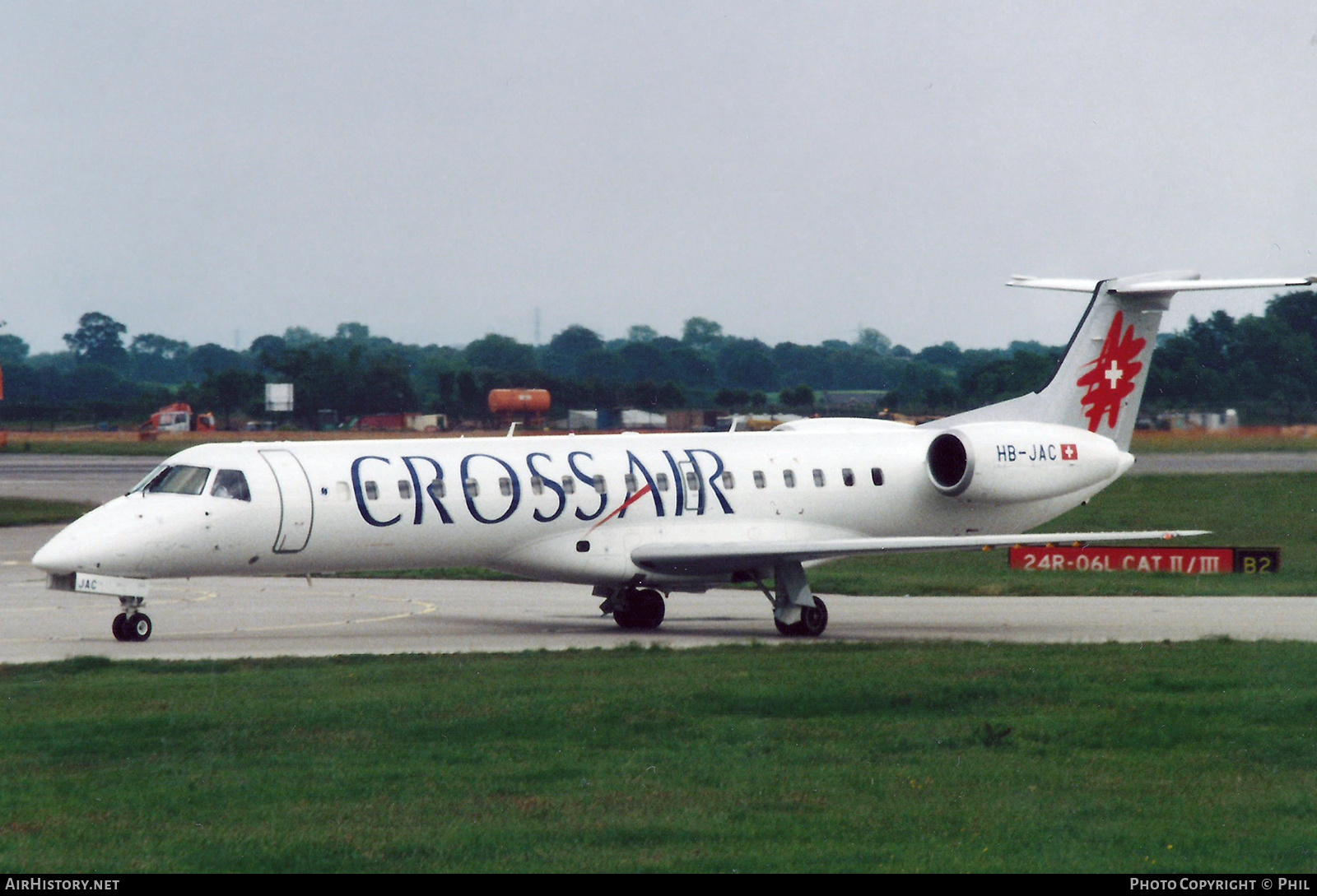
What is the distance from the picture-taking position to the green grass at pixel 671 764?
1038 centimetres

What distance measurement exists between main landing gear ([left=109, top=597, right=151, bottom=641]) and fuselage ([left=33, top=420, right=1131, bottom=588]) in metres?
0.71

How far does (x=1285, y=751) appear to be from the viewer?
13648mm

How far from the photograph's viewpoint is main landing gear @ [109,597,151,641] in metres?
22.7

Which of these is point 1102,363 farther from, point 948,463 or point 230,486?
point 230,486

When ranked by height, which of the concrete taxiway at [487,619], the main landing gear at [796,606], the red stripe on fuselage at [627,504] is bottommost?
the concrete taxiway at [487,619]

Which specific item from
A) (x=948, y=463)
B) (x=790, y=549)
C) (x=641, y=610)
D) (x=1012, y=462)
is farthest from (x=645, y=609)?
(x=1012, y=462)

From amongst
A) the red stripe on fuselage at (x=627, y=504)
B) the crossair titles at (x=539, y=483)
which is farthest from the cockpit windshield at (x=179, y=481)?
the red stripe on fuselage at (x=627, y=504)

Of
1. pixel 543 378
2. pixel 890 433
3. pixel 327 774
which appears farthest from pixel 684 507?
pixel 543 378

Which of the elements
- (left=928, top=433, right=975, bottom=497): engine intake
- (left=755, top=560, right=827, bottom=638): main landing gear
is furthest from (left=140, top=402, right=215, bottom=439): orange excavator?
(left=755, top=560, right=827, bottom=638): main landing gear

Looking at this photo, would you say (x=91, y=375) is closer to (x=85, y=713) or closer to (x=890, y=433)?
(x=890, y=433)

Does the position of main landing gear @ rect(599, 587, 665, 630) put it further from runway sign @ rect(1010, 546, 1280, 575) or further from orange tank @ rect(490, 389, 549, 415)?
orange tank @ rect(490, 389, 549, 415)

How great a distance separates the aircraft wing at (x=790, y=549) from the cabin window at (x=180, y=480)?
19.9ft

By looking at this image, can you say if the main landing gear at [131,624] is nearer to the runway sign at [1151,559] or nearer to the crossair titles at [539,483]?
the crossair titles at [539,483]
